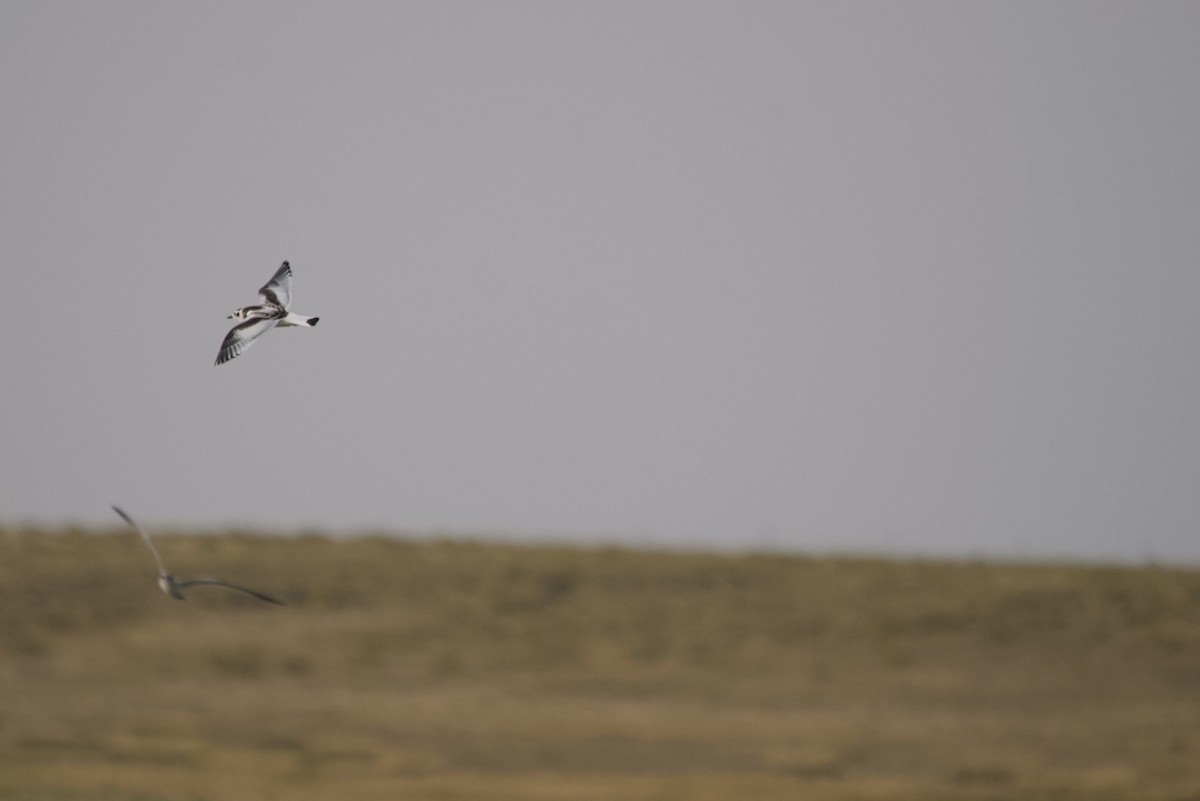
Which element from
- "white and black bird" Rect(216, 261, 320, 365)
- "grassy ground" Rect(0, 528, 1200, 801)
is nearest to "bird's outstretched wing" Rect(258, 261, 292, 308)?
"white and black bird" Rect(216, 261, 320, 365)

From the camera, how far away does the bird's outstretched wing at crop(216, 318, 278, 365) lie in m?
15.4

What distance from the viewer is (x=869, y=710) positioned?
840 inches

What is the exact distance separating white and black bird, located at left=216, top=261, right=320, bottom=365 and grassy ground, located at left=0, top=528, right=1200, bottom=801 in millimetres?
5194

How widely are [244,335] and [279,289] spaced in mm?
825

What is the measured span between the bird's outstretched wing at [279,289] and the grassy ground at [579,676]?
549cm

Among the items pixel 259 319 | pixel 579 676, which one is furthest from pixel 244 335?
pixel 579 676

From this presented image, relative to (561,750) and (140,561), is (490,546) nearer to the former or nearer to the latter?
(140,561)

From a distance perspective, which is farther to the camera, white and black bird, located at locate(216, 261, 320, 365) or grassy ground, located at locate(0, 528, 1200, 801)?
grassy ground, located at locate(0, 528, 1200, 801)

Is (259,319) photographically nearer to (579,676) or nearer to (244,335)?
(244,335)

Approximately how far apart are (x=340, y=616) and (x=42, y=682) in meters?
4.25

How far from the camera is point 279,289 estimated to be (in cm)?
1614

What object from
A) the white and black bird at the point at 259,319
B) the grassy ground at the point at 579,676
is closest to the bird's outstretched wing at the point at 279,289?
the white and black bird at the point at 259,319

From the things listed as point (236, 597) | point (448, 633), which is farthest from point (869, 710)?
point (236, 597)

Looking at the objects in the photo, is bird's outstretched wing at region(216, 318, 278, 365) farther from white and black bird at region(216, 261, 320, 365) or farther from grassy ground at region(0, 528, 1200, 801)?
grassy ground at region(0, 528, 1200, 801)
